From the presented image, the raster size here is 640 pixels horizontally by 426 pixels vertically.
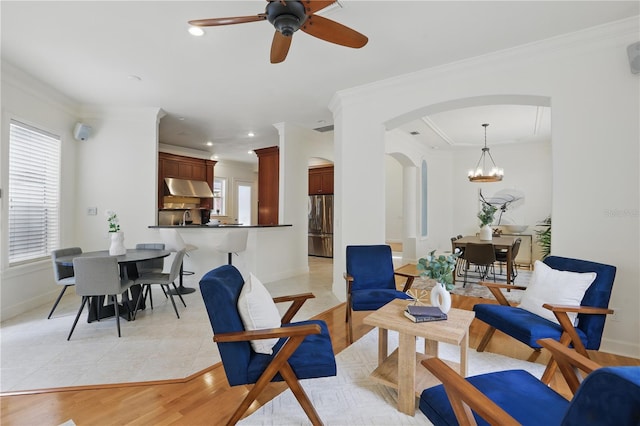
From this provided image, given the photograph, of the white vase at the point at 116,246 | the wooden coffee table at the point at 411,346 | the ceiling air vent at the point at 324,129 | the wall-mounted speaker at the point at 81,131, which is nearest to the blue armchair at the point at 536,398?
the wooden coffee table at the point at 411,346

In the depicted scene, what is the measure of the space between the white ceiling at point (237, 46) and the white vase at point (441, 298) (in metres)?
2.25

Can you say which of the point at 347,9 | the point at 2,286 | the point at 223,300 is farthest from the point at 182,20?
the point at 2,286

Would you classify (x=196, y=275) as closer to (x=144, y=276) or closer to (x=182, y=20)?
(x=144, y=276)

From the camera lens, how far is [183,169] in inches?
312

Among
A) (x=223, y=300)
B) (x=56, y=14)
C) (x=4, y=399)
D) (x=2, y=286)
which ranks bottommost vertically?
(x=4, y=399)

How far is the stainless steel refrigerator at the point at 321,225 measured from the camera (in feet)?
27.8

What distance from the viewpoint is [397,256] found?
348 inches

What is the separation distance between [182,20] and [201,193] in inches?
230

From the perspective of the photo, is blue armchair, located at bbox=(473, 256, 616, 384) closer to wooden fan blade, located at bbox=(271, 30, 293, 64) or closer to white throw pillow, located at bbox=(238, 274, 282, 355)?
white throw pillow, located at bbox=(238, 274, 282, 355)

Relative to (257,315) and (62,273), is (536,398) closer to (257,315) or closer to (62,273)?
(257,315)

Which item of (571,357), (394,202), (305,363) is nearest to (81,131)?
(305,363)

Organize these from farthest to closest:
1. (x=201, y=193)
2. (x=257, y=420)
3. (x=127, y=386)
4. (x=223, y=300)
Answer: (x=201, y=193) < (x=127, y=386) < (x=257, y=420) < (x=223, y=300)

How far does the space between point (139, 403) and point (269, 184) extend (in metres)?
5.26

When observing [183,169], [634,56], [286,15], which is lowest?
[183,169]
